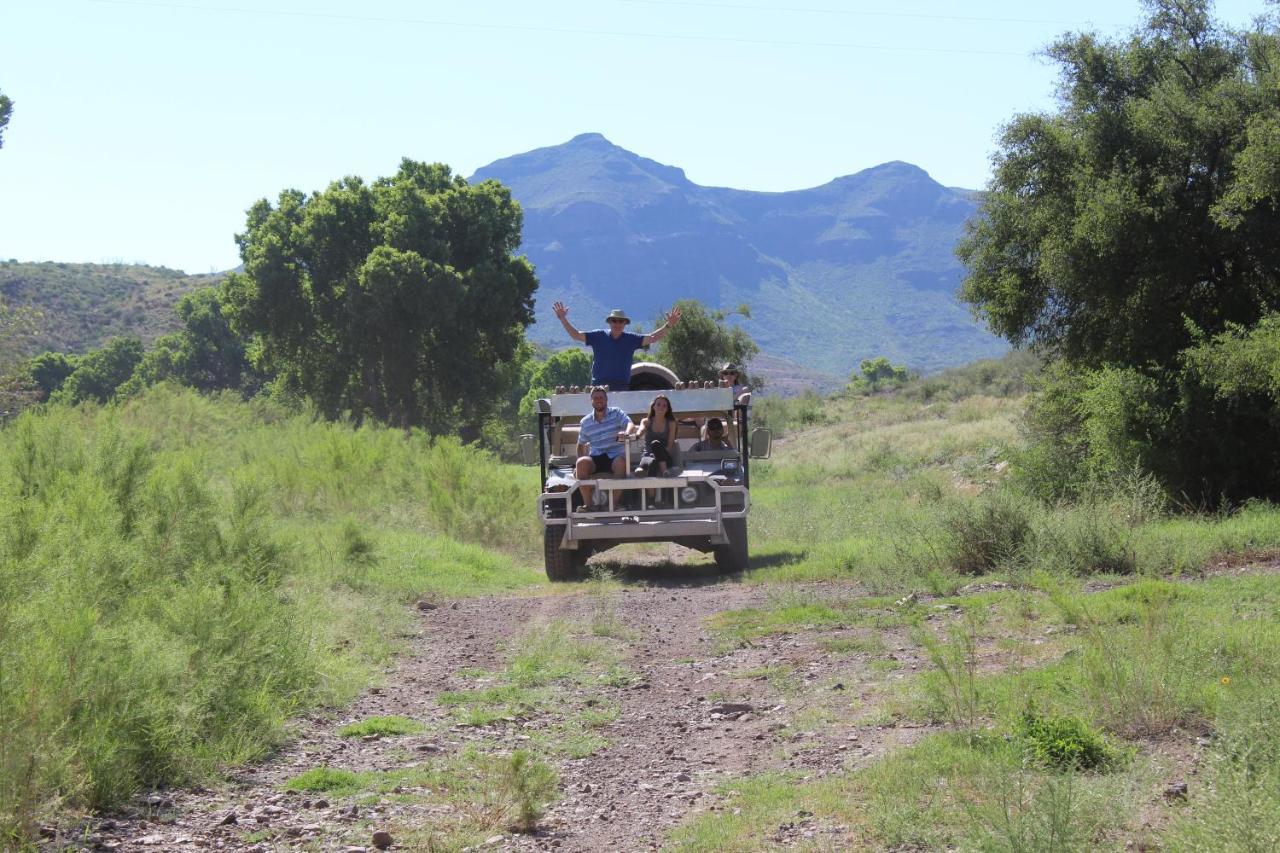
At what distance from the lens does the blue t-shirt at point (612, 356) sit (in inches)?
655

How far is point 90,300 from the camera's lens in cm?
8869

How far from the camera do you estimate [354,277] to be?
1772 inches

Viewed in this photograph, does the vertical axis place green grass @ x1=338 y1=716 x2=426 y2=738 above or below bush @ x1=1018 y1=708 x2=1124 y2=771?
below

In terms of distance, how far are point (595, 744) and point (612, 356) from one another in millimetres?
9500

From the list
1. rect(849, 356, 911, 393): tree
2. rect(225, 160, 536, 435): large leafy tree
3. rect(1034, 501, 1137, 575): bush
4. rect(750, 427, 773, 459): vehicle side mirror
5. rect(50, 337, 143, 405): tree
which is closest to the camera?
rect(1034, 501, 1137, 575): bush

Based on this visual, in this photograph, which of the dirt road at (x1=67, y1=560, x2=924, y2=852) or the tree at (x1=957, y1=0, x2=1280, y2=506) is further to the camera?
the tree at (x1=957, y1=0, x2=1280, y2=506)

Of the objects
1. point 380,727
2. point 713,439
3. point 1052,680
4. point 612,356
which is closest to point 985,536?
point 713,439

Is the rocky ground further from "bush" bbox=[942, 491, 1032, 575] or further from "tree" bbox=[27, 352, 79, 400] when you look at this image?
"tree" bbox=[27, 352, 79, 400]

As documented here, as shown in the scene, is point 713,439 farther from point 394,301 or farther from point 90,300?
point 90,300

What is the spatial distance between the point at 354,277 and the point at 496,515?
26369mm

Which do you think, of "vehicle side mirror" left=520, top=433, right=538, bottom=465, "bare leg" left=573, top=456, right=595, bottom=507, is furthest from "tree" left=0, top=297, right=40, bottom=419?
"bare leg" left=573, top=456, right=595, bottom=507

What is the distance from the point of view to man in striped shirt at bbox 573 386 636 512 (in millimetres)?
15547

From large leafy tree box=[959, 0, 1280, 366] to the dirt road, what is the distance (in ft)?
36.3

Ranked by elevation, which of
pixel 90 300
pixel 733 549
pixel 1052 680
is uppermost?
pixel 90 300
